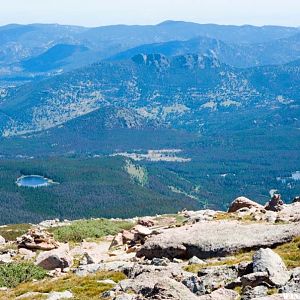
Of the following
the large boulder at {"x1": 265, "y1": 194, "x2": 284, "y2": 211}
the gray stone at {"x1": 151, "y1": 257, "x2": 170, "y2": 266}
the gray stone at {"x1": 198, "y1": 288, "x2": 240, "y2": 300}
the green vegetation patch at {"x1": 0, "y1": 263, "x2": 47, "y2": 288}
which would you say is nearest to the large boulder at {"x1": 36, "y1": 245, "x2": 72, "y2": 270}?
the green vegetation patch at {"x1": 0, "y1": 263, "x2": 47, "y2": 288}

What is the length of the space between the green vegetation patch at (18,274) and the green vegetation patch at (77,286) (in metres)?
2.61

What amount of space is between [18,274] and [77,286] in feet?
34.5

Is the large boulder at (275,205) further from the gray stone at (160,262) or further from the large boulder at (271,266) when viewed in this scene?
the large boulder at (271,266)

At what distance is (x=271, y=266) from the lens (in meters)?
34.8

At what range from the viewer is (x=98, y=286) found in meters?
40.4

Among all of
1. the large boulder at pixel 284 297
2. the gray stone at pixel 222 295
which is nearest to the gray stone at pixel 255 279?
the gray stone at pixel 222 295

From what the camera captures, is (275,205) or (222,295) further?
(275,205)

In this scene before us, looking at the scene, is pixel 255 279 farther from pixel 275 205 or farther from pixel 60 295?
pixel 275 205

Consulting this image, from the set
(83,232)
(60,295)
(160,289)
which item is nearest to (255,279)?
(160,289)

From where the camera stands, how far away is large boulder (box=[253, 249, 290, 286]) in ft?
108

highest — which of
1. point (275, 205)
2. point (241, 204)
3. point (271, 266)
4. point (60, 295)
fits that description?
point (271, 266)

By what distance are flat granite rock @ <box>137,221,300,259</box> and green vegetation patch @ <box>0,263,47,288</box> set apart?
26.0 ft

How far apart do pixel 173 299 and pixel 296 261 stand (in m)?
11.5

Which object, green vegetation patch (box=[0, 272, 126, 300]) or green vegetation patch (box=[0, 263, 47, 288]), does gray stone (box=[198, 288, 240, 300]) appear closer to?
green vegetation patch (box=[0, 272, 126, 300])
